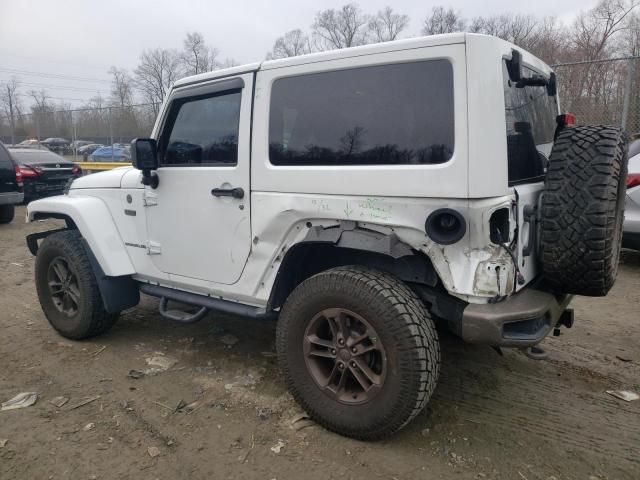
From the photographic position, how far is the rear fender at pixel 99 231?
374 centimetres

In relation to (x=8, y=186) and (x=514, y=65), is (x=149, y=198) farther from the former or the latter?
(x=8, y=186)

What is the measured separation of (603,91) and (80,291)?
27.6ft

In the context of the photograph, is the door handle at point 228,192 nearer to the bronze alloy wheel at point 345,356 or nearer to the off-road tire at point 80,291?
the bronze alloy wheel at point 345,356

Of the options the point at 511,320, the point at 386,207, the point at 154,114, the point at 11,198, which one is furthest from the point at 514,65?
the point at 154,114

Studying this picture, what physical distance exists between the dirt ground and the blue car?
44.9ft

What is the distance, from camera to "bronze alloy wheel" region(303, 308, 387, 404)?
2574 mm

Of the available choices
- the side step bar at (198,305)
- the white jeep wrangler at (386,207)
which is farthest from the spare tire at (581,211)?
the side step bar at (198,305)

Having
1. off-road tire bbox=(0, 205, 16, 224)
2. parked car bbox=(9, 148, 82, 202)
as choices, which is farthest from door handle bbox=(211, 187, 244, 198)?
parked car bbox=(9, 148, 82, 202)

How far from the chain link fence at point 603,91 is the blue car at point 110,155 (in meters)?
13.4

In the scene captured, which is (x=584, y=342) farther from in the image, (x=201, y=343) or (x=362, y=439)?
(x=201, y=343)

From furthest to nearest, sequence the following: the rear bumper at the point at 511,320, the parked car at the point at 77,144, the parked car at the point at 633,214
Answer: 1. the parked car at the point at 77,144
2. the parked car at the point at 633,214
3. the rear bumper at the point at 511,320

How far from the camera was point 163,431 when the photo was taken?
282 cm

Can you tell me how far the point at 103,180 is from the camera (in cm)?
397

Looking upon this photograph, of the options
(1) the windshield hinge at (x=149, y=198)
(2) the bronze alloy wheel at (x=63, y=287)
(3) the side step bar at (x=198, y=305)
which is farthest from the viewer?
(2) the bronze alloy wheel at (x=63, y=287)
